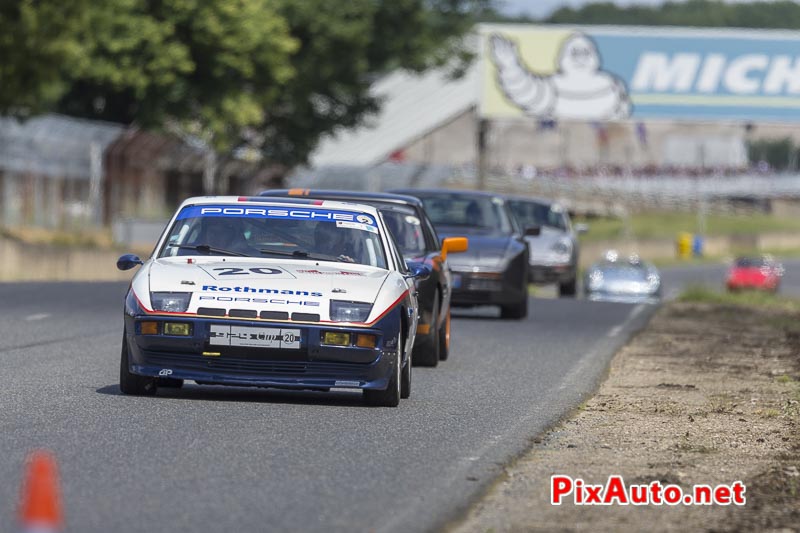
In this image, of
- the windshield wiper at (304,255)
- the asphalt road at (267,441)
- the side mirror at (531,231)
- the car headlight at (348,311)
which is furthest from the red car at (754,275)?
the car headlight at (348,311)

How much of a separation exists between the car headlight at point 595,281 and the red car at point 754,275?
1083 cm

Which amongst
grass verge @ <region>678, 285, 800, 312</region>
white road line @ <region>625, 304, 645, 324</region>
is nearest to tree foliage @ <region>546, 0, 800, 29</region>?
grass verge @ <region>678, 285, 800, 312</region>

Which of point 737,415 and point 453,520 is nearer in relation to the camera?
point 453,520

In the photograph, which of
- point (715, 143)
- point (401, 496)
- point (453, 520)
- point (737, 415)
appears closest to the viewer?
point (453, 520)

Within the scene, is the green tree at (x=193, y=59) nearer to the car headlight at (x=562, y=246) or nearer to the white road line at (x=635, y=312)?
the car headlight at (x=562, y=246)

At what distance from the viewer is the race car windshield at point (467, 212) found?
20.8 m

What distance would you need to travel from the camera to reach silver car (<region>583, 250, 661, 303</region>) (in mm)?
44188

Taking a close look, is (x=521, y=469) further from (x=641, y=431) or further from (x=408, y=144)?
(x=408, y=144)

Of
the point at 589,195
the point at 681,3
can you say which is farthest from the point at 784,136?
the point at 681,3

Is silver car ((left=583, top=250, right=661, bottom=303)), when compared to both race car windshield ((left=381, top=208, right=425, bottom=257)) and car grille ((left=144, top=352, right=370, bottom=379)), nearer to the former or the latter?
race car windshield ((left=381, top=208, right=425, bottom=257))

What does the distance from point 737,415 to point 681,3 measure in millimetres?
184639

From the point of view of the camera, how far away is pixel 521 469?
27.9ft

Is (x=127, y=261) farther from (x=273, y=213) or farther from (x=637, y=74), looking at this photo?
(x=637, y=74)

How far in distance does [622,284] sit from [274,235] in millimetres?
33623
